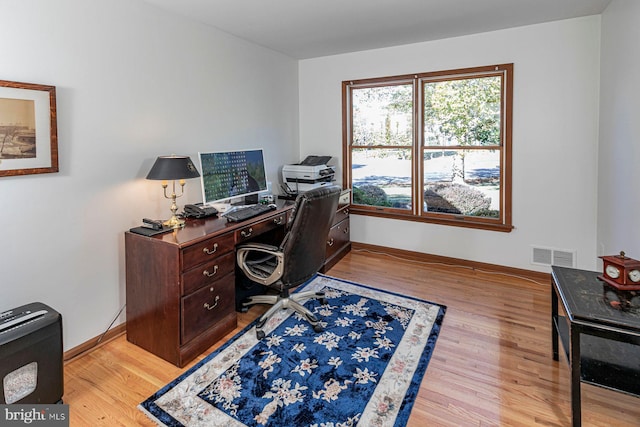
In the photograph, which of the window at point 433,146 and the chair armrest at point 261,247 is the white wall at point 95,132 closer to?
the chair armrest at point 261,247

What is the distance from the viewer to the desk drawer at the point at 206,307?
7.00 feet

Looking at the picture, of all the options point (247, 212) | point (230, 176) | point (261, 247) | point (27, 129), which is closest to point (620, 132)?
point (261, 247)

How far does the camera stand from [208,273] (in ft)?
7.41

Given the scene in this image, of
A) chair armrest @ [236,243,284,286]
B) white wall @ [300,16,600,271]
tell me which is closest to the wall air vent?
white wall @ [300,16,600,271]

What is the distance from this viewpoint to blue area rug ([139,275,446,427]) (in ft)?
5.67

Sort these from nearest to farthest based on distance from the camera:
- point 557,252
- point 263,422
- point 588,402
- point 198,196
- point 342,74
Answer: point 263,422, point 588,402, point 198,196, point 557,252, point 342,74

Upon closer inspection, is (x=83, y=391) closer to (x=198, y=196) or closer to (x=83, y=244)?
(x=83, y=244)

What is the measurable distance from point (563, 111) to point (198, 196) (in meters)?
3.30

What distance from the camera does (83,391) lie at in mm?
1904

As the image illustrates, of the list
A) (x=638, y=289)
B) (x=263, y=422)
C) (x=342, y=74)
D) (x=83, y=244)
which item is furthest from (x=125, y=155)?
(x=638, y=289)

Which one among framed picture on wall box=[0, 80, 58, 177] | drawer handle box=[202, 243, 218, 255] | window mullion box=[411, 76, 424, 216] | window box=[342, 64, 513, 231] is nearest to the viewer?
framed picture on wall box=[0, 80, 58, 177]

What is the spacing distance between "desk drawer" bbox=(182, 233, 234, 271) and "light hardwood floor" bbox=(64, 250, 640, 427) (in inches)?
24.2

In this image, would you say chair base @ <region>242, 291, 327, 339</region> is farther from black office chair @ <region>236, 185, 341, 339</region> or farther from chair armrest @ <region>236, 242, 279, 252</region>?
chair armrest @ <region>236, 242, 279, 252</region>
